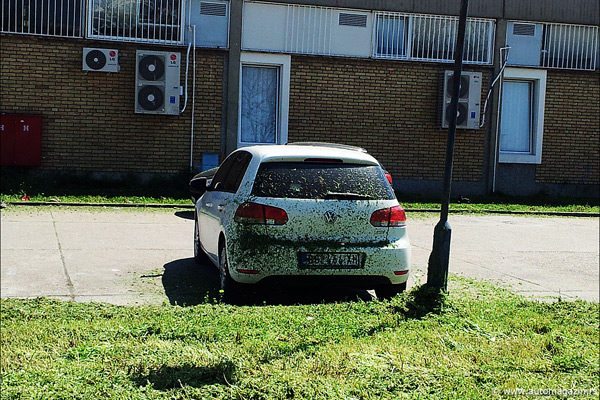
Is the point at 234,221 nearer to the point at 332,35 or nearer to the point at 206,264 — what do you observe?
the point at 206,264

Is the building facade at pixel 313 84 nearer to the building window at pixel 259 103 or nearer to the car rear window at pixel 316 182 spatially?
the building window at pixel 259 103

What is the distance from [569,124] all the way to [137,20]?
11.6 metres

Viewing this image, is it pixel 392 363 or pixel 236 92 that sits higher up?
pixel 236 92

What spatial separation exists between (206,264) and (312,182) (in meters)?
2.71

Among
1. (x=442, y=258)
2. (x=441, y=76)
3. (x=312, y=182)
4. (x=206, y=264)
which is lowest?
(x=206, y=264)

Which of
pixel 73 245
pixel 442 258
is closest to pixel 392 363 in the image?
pixel 442 258

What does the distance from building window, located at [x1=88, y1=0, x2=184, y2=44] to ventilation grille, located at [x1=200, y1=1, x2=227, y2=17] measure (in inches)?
20.4

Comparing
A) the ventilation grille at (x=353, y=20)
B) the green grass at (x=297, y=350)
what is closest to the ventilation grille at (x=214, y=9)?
the ventilation grille at (x=353, y=20)

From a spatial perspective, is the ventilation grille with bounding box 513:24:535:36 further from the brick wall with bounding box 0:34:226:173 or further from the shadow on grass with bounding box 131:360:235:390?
the shadow on grass with bounding box 131:360:235:390

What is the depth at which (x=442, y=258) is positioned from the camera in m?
7.31

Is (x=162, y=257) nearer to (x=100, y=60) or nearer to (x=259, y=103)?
(x=100, y=60)

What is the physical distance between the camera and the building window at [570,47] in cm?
2086

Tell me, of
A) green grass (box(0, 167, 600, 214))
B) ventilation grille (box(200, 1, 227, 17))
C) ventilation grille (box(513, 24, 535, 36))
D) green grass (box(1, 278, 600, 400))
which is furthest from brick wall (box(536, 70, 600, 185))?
green grass (box(1, 278, 600, 400))

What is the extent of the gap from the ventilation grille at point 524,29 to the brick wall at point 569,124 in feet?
3.95
